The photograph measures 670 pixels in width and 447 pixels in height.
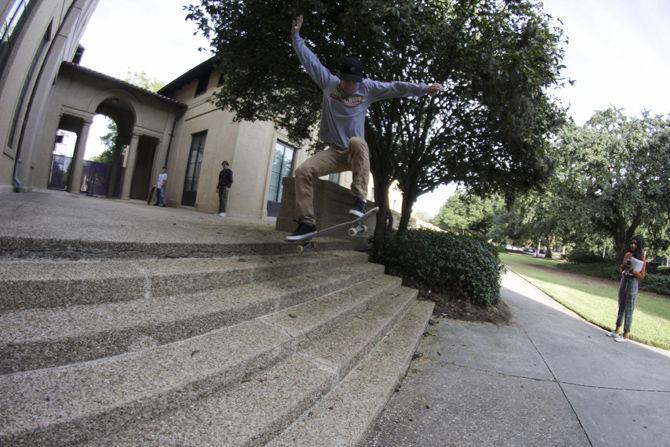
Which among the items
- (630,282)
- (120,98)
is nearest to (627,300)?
(630,282)

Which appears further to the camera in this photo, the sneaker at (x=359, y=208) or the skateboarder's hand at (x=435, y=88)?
the sneaker at (x=359, y=208)

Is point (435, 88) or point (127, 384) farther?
point (435, 88)

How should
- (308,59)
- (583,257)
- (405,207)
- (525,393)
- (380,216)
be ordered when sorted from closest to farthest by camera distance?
(525,393) < (308,59) < (380,216) < (405,207) < (583,257)

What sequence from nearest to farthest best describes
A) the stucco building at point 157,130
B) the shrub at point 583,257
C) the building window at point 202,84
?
the stucco building at point 157,130
the building window at point 202,84
the shrub at point 583,257

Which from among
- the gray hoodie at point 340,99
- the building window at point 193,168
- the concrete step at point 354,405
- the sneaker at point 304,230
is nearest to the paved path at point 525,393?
the concrete step at point 354,405

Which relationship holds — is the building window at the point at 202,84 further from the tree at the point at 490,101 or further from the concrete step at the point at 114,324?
the concrete step at the point at 114,324

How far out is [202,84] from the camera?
1602 centimetres

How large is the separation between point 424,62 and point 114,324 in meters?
5.94

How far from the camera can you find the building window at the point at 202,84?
15.8 m

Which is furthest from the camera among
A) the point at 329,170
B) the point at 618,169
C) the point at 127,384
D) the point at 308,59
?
the point at 618,169

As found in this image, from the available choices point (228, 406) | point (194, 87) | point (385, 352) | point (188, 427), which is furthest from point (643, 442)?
point (194, 87)

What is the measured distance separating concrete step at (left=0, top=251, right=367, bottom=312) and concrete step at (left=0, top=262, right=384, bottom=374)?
0.07 meters

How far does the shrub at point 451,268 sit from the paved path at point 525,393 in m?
1.30

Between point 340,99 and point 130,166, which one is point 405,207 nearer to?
point 340,99
